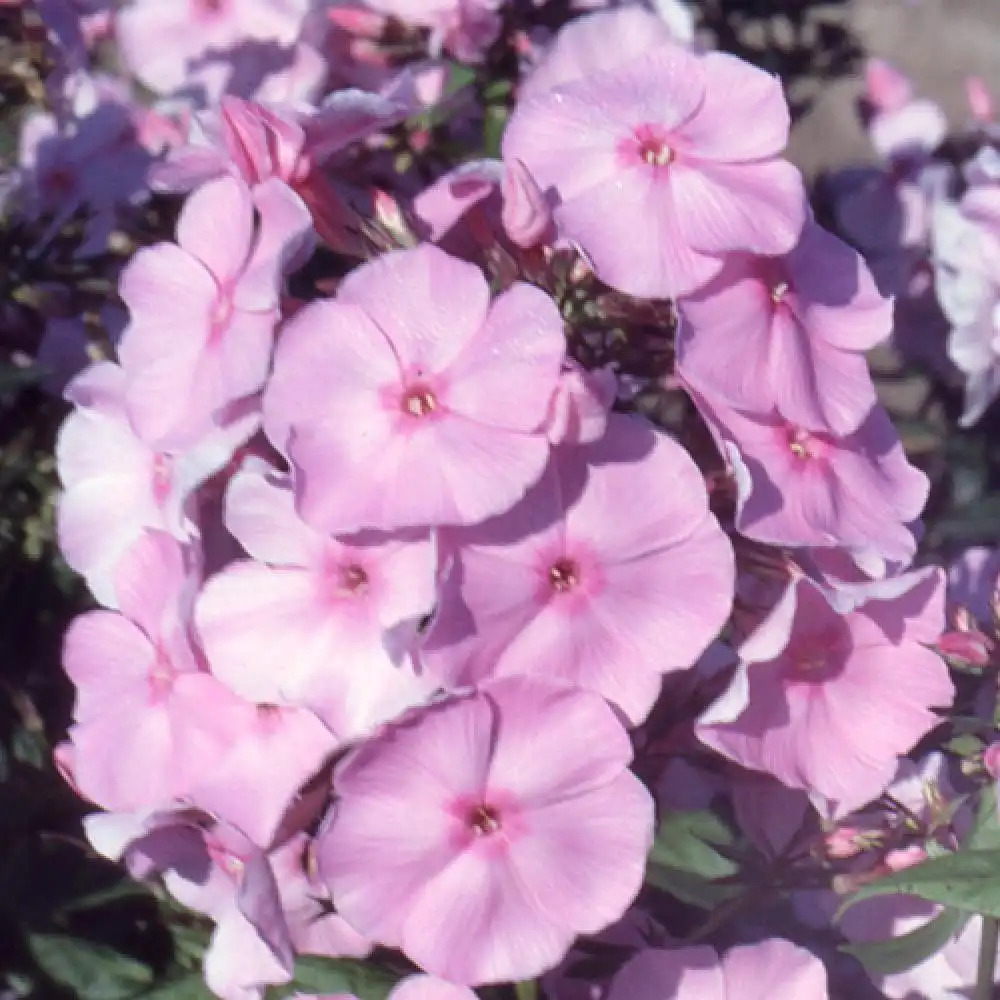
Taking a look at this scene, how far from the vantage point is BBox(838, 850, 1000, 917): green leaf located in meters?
0.88

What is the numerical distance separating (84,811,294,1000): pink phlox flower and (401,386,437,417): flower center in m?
0.26

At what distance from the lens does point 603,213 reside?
83 cm

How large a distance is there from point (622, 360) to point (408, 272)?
0.16 m

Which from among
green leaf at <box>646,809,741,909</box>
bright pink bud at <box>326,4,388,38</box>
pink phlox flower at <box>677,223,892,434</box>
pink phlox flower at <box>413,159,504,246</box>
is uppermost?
pink phlox flower at <box>413,159,504,246</box>

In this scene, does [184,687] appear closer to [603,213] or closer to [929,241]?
[603,213]

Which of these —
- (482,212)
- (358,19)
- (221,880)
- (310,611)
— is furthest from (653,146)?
(358,19)

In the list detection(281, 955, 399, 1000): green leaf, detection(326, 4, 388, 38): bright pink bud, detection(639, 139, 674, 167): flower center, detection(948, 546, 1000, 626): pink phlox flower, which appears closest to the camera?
detection(639, 139, 674, 167): flower center

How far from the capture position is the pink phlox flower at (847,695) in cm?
90

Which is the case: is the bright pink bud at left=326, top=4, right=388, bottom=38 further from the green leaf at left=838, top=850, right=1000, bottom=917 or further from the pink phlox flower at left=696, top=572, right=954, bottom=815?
the green leaf at left=838, top=850, right=1000, bottom=917

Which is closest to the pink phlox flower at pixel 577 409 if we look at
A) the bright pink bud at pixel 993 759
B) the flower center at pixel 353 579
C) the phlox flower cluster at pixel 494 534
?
the phlox flower cluster at pixel 494 534

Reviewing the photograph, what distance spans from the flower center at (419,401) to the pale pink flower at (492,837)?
163mm

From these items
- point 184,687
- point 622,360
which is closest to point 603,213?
point 622,360

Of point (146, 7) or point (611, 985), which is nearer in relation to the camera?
point (611, 985)

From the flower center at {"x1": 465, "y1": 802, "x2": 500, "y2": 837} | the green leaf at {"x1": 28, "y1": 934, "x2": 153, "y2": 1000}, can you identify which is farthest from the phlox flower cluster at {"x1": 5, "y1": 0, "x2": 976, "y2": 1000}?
the green leaf at {"x1": 28, "y1": 934, "x2": 153, "y2": 1000}
